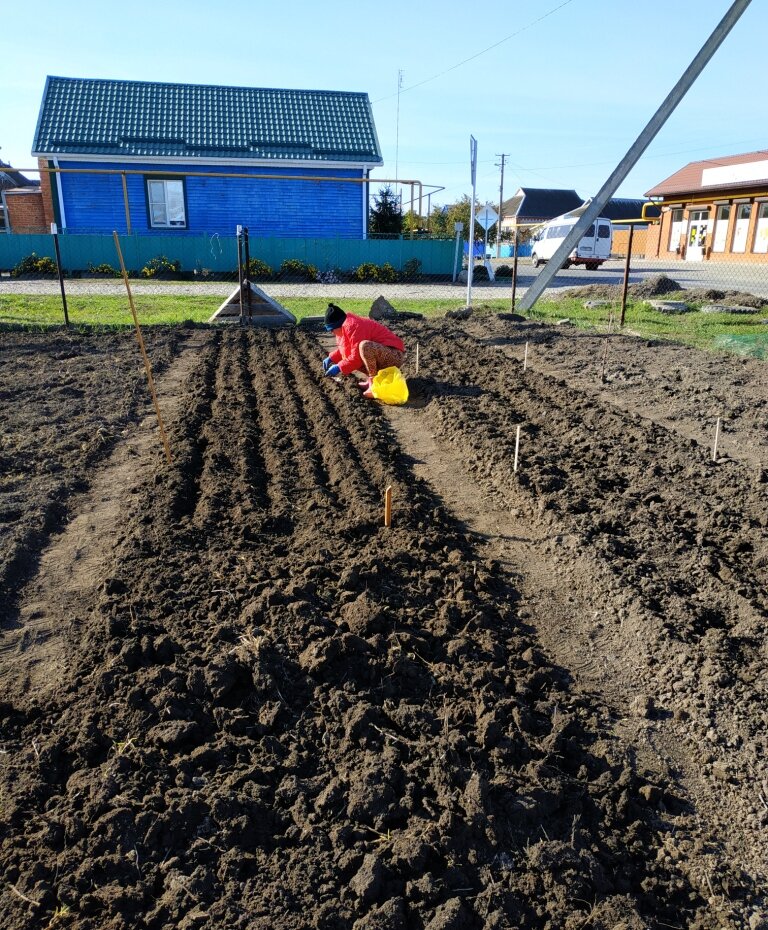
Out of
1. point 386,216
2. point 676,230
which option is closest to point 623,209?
point 676,230

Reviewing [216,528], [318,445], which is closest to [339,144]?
[318,445]

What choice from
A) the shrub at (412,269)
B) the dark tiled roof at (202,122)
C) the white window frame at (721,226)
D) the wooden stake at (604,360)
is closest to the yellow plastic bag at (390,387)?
the wooden stake at (604,360)

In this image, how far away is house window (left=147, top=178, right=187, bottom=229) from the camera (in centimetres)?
2438

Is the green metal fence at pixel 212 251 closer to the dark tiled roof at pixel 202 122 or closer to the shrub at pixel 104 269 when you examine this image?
the shrub at pixel 104 269

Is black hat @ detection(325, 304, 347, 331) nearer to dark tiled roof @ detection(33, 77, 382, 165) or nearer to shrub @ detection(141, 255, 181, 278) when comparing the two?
shrub @ detection(141, 255, 181, 278)

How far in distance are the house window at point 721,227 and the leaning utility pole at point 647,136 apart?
23.7 meters

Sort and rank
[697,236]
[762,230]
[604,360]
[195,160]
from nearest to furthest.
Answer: [604,360] < [195,160] < [762,230] < [697,236]

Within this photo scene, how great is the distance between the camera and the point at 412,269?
80.6 ft

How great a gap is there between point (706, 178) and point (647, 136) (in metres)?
25.8

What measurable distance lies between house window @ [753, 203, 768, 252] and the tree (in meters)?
16.7

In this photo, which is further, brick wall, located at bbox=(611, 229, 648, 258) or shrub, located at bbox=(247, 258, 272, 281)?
brick wall, located at bbox=(611, 229, 648, 258)

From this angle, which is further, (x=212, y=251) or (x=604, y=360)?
(x=212, y=251)

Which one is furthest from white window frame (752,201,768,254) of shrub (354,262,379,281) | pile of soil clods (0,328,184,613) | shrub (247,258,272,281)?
pile of soil clods (0,328,184,613)

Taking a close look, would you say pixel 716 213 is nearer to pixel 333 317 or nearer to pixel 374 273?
pixel 374 273
